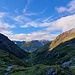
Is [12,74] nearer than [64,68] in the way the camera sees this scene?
No

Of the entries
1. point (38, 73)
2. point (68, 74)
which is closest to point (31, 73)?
point (38, 73)

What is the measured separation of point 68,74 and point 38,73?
1470cm

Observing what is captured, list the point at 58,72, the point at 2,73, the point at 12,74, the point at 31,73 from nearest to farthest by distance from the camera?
the point at 58,72
the point at 31,73
the point at 12,74
the point at 2,73

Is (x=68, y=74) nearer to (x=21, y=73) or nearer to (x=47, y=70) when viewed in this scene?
(x=47, y=70)

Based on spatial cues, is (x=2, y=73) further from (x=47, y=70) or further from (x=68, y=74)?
(x=68, y=74)

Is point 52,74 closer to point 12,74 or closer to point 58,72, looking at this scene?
point 58,72

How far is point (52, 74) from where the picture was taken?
100 m

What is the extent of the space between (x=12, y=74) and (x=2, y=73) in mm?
12720

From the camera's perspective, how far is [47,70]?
10269cm

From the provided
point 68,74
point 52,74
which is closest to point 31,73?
point 52,74

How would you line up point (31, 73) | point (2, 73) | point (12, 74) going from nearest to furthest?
point (31, 73) < point (12, 74) < point (2, 73)

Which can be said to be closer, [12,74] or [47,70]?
[47,70]

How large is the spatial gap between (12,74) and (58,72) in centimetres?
2802

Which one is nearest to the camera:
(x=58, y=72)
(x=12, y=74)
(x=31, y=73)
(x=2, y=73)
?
(x=58, y=72)
